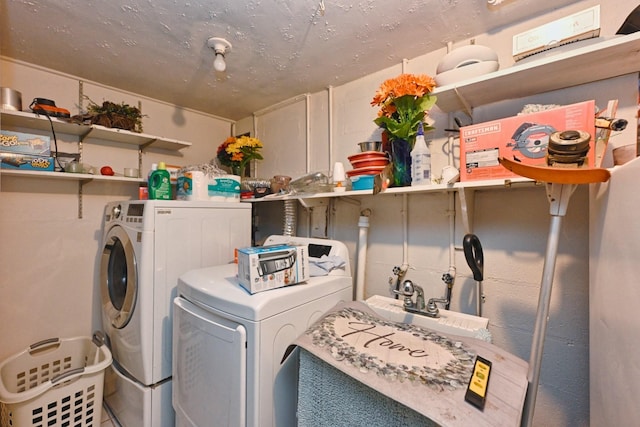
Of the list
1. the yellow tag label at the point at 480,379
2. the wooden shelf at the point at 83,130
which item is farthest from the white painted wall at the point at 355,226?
the yellow tag label at the point at 480,379

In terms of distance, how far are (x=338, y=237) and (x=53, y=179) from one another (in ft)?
6.80

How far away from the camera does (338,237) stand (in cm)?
196

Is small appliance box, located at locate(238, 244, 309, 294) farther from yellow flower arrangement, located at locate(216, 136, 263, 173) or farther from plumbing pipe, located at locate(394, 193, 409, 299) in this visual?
yellow flower arrangement, located at locate(216, 136, 263, 173)

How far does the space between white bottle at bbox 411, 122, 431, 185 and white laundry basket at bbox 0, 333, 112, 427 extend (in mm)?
2082

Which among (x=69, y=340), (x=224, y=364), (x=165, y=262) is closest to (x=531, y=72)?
(x=224, y=364)

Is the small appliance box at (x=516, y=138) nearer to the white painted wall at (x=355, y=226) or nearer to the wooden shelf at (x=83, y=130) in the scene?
the white painted wall at (x=355, y=226)

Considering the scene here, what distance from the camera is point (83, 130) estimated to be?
1.83 metres

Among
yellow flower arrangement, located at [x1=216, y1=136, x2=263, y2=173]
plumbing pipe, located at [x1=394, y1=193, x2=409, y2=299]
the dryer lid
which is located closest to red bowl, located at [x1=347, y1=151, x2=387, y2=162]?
plumbing pipe, located at [x1=394, y1=193, x2=409, y2=299]

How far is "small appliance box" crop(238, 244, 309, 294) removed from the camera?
104 centimetres

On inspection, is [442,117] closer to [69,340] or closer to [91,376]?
[91,376]

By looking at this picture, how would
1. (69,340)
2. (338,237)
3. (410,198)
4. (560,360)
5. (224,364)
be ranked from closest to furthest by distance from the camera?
(224,364)
(560,360)
(410,198)
(69,340)
(338,237)

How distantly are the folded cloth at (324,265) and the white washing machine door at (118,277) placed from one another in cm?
98

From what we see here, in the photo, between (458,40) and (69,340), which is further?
(69,340)

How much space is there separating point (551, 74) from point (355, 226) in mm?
1251
